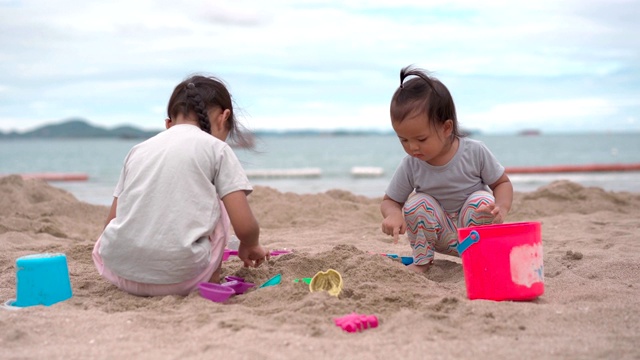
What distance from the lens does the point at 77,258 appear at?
397 cm

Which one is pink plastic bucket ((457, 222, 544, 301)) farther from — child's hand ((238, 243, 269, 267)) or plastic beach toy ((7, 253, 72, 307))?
plastic beach toy ((7, 253, 72, 307))

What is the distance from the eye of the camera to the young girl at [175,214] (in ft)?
8.93

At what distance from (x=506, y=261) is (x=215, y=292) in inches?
49.8

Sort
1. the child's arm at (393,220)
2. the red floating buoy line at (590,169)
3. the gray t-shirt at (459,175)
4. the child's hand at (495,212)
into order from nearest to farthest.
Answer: the child's hand at (495,212), the child's arm at (393,220), the gray t-shirt at (459,175), the red floating buoy line at (590,169)

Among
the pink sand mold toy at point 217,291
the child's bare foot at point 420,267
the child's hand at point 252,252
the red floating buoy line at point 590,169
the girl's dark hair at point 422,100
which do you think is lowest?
the red floating buoy line at point 590,169

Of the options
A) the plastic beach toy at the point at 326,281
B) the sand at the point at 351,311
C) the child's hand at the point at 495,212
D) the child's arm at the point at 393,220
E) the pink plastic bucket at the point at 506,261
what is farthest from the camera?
the child's arm at the point at 393,220

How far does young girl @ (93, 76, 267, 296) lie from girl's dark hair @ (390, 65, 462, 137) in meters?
0.94

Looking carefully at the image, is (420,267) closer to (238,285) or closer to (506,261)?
(506,261)

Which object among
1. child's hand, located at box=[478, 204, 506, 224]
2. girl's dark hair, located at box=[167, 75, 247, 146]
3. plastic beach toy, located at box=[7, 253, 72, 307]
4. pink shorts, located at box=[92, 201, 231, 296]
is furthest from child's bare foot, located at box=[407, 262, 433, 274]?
plastic beach toy, located at box=[7, 253, 72, 307]

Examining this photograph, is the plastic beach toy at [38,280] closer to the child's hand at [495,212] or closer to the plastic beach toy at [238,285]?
the plastic beach toy at [238,285]

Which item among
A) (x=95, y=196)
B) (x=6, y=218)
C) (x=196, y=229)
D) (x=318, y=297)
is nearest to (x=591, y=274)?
(x=318, y=297)

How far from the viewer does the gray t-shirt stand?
352 centimetres

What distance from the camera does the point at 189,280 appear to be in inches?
112

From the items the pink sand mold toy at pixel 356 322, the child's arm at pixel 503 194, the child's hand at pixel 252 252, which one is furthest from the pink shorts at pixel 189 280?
the child's arm at pixel 503 194
